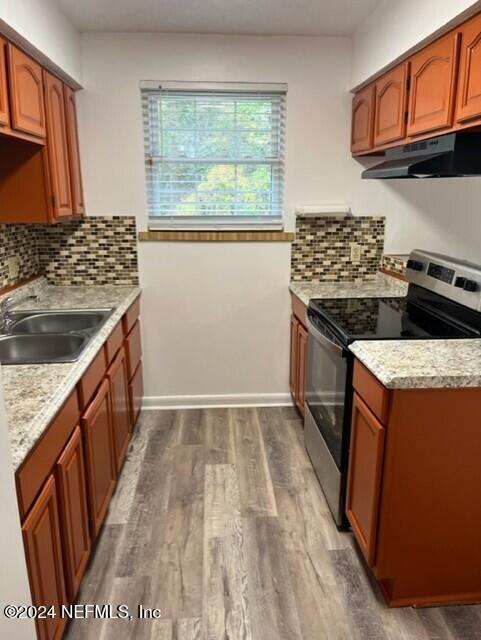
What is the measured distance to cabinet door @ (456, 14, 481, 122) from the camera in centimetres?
169

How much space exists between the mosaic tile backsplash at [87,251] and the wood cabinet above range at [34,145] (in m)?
0.31

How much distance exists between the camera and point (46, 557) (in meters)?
1.38

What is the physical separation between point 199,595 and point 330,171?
99.6 inches

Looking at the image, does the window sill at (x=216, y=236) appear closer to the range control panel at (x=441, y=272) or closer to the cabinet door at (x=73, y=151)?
the cabinet door at (x=73, y=151)

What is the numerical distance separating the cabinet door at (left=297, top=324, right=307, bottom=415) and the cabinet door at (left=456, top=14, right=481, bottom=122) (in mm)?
1503

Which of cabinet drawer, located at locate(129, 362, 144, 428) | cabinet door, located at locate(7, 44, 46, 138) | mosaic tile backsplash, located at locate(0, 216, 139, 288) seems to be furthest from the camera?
mosaic tile backsplash, located at locate(0, 216, 139, 288)

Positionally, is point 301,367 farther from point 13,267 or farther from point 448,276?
point 13,267

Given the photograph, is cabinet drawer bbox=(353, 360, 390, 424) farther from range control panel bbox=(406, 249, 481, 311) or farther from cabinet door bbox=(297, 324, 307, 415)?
cabinet door bbox=(297, 324, 307, 415)

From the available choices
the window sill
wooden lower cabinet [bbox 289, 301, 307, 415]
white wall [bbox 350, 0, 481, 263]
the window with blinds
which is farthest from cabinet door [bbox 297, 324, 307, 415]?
white wall [bbox 350, 0, 481, 263]

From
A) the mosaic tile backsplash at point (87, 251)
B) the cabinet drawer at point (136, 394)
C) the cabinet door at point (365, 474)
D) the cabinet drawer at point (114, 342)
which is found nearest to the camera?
the cabinet door at point (365, 474)

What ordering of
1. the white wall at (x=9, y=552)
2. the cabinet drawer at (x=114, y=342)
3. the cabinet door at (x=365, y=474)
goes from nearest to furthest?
1. the white wall at (x=9, y=552)
2. the cabinet door at (x=365, y=474)
3. the cabinet drawer at (x=114, y=342)

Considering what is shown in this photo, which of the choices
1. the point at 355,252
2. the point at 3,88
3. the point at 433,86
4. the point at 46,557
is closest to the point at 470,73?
the point at 433,86

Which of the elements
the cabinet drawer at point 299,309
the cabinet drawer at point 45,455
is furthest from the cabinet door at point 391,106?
the cabinet drawer at point 45,455

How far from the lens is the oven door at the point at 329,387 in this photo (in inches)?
79.0
